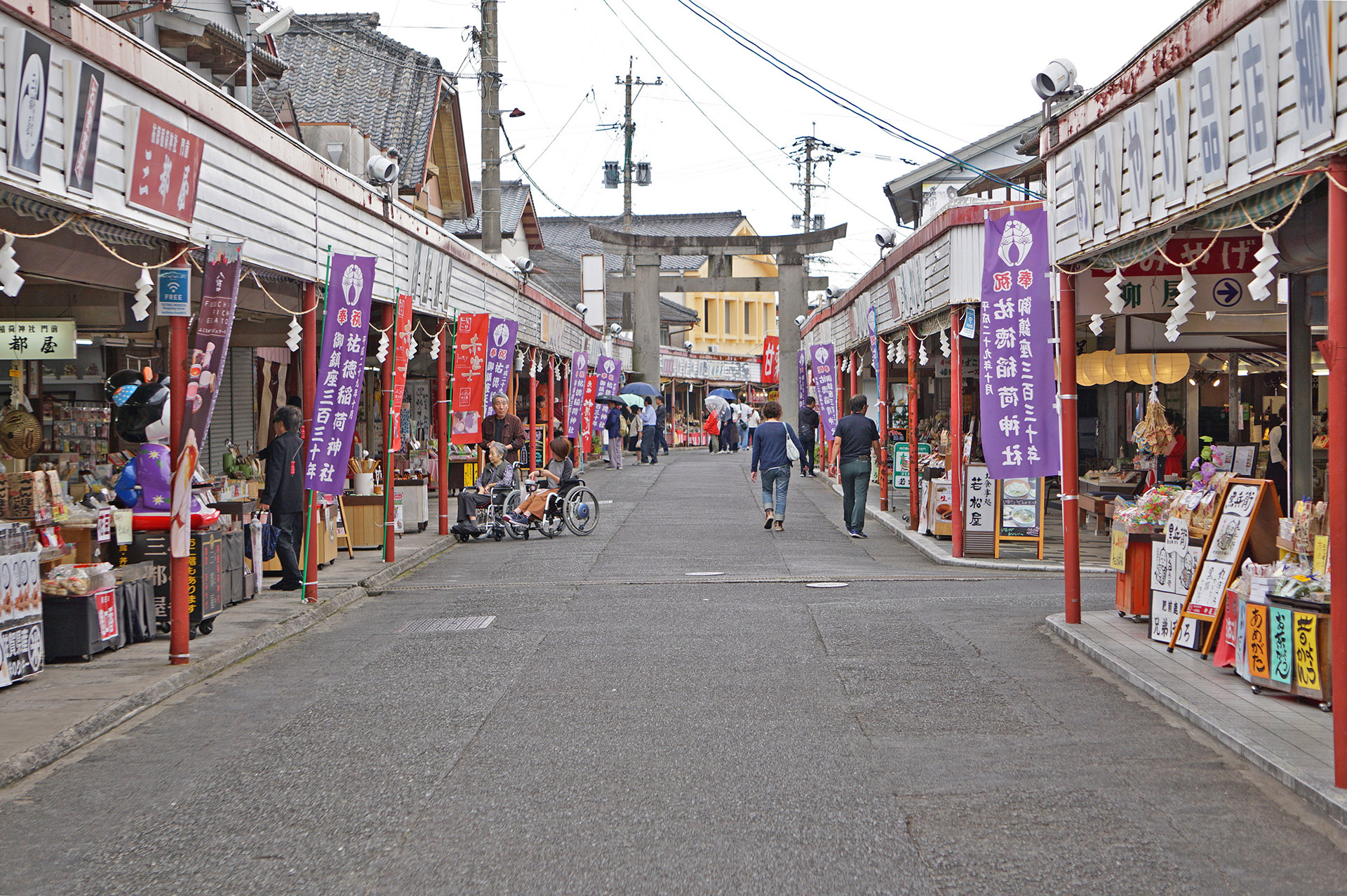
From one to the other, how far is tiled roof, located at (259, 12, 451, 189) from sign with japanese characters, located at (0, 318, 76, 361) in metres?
17.1

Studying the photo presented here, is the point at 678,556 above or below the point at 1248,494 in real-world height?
below

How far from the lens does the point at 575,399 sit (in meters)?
29.2

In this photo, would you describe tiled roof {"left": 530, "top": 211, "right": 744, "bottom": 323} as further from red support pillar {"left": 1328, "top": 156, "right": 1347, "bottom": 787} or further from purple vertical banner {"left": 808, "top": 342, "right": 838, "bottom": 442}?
red support pillar {"left": 1328, "top": 156, "right": 1347, "bottom": 787}

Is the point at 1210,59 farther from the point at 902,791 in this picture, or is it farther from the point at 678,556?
the point at 678,556

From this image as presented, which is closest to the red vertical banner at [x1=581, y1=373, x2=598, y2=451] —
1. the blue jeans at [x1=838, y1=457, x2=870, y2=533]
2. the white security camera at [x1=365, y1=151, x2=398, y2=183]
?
the blue jeans at [x1=838, y1=457, x2=870, y2=533]

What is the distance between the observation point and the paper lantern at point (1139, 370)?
1535 centimetres

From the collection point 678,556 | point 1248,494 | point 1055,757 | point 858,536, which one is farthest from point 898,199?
point 1055,757

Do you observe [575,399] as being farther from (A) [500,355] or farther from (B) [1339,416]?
(B) [1339,416]

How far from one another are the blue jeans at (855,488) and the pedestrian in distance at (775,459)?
92 centimetres

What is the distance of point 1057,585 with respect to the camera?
1235 centimetres

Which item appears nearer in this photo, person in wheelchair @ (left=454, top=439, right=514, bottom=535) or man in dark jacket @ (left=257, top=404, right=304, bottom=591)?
man in dark jacket @ (left=257, top=404, right=304, bottom=591)

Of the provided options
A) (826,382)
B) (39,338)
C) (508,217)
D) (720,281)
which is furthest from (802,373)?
(39,338)

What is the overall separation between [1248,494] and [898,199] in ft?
60.3

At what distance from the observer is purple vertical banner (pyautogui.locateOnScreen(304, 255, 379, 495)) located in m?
11.5
